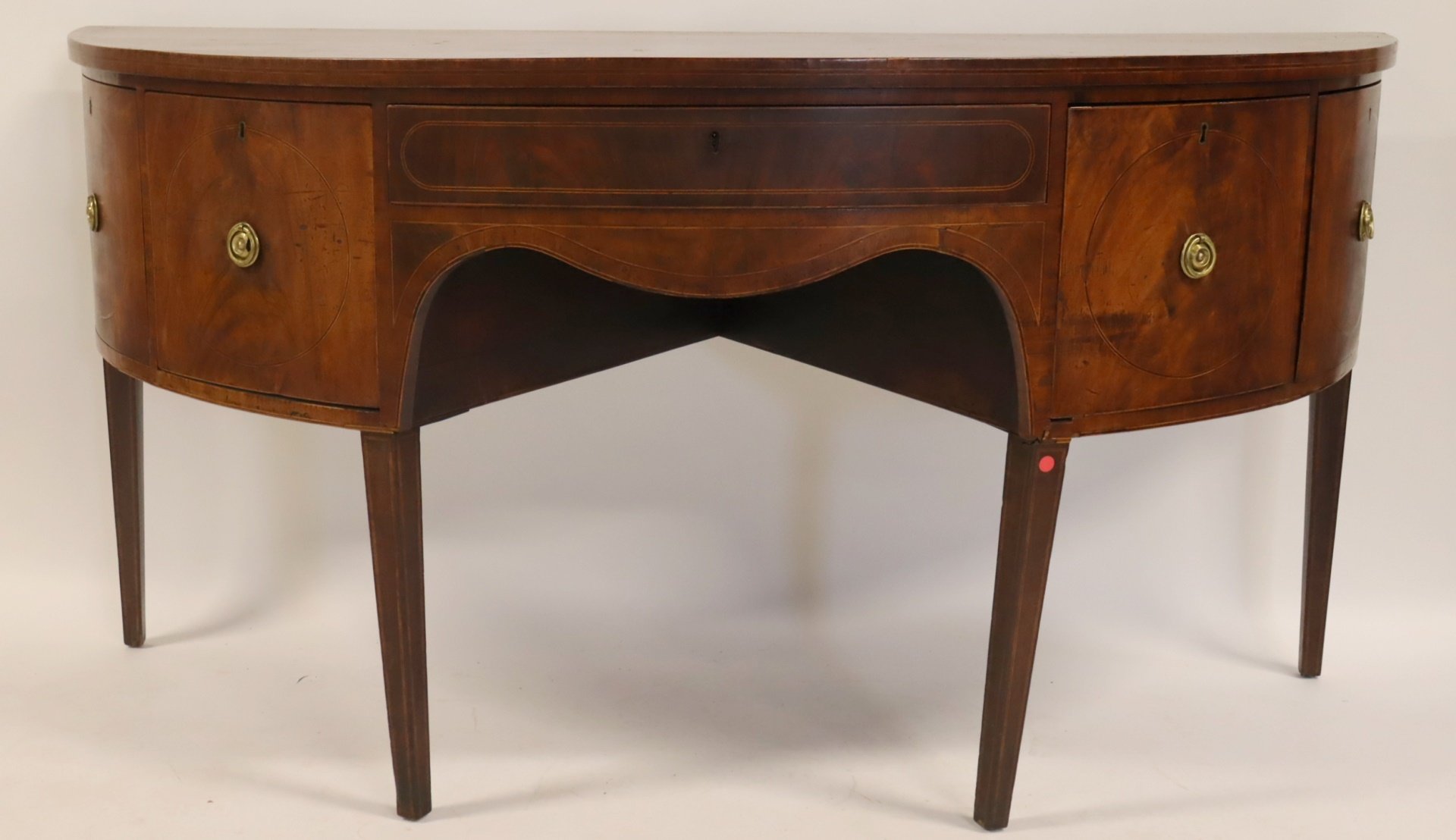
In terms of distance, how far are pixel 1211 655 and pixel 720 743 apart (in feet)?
2.30

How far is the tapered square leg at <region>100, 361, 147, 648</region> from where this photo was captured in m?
2.16

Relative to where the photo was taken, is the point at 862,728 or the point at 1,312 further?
the point at 1,312

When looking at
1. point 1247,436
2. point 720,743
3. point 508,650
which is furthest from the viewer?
point 1247,436

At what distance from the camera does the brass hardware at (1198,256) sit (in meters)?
1.63

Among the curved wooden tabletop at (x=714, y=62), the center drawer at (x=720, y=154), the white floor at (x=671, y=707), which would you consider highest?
the curved wooden tabletop at (x=714, y=62)

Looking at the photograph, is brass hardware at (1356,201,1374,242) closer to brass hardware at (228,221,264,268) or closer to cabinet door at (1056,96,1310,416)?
cabinet door at (1056,96,1310,416)

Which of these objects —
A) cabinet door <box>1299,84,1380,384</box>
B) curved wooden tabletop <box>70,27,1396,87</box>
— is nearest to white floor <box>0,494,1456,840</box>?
cabinet door <box>1299,84,1380,384</box>

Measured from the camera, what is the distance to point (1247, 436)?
2.46 m

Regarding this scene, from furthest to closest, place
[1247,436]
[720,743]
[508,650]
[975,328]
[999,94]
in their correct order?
[1247,436] < [508,650] < [720,743] < [975,328] < [999,94]

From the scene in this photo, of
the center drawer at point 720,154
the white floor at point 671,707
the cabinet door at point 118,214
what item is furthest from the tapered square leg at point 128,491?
the center drawer at point 720,154

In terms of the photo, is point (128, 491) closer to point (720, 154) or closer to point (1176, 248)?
point (720, 154)

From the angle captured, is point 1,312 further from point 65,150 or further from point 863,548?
point 863,548

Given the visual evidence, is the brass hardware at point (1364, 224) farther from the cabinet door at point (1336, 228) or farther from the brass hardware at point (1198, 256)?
the brass hardware at point (1198, 256)

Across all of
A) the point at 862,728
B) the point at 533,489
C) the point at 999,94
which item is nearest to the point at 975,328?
the point at 999,94
